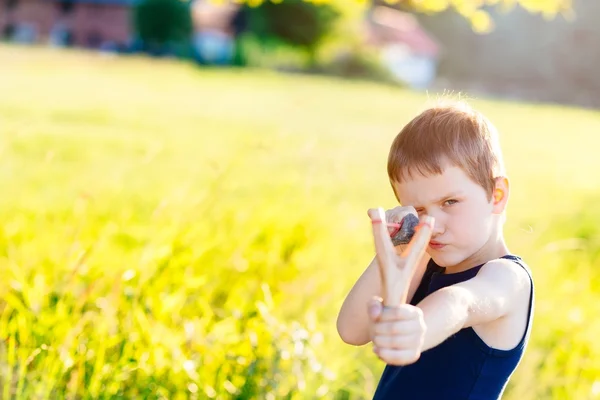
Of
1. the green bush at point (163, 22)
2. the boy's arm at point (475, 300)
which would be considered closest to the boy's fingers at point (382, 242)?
the boy's arm at point (475, 300)

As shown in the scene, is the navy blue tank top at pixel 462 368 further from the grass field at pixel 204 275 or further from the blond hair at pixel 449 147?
the grass field at pixel 204 275

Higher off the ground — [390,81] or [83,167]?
[83,167]

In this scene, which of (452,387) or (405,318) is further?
(452,387)

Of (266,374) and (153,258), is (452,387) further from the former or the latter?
(153,258)

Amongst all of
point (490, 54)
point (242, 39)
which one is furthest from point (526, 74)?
point (242, 39)

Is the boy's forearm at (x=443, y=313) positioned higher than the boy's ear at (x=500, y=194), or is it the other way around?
the boy's ear at (x=500, y=194)

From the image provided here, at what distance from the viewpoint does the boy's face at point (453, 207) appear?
156 cm

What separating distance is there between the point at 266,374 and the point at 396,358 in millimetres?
1517

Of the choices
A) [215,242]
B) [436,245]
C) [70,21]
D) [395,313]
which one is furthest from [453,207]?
[70,21]

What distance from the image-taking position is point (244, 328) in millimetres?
3082

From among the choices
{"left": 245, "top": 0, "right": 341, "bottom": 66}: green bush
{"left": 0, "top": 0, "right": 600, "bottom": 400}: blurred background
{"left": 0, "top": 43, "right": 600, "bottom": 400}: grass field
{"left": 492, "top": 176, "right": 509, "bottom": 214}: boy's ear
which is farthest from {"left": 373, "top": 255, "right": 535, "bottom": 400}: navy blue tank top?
{"left": 245, "top": 0, "right": 341, "bottom": 66}: green bush

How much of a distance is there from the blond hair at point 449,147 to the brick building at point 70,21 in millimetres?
36517

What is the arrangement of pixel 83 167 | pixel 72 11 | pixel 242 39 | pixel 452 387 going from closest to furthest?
pixel 452 387, pixel 83 167, pixel 242 39, pixel 72 11

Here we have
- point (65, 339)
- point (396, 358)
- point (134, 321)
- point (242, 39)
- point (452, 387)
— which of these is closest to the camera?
point (396, 358)
